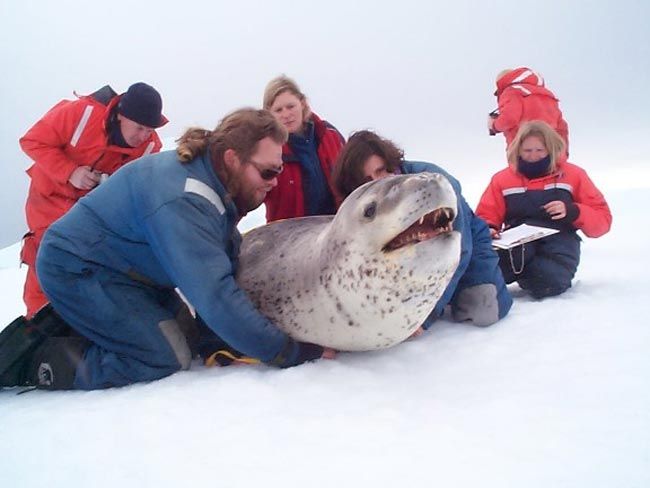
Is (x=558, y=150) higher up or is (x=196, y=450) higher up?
(x=558, y=150)

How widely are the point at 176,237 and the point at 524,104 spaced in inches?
149

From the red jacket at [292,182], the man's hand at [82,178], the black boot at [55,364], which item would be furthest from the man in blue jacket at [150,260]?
the man's hand at [82,178]

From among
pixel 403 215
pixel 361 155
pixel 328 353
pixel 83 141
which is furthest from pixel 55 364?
pixel 83 141

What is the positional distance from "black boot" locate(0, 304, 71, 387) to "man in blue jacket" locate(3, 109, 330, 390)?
2cm

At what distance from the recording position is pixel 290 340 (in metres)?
2.04

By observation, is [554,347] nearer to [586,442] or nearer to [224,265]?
[586,442]

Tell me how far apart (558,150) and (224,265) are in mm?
2348


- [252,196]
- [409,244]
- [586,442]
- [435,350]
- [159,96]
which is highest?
[159,96]

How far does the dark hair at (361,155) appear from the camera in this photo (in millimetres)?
2570

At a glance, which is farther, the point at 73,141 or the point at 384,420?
the point at 73,141

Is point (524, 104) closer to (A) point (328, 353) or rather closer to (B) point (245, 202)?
(B) point (245, 202)

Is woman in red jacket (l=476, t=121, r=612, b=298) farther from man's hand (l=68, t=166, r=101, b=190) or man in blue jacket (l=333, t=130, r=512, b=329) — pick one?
man's hand (l=68, t=166, r=101, b=190)

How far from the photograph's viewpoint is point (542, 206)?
325cm

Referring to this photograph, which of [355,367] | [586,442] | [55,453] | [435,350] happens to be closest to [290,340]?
[355,367]
